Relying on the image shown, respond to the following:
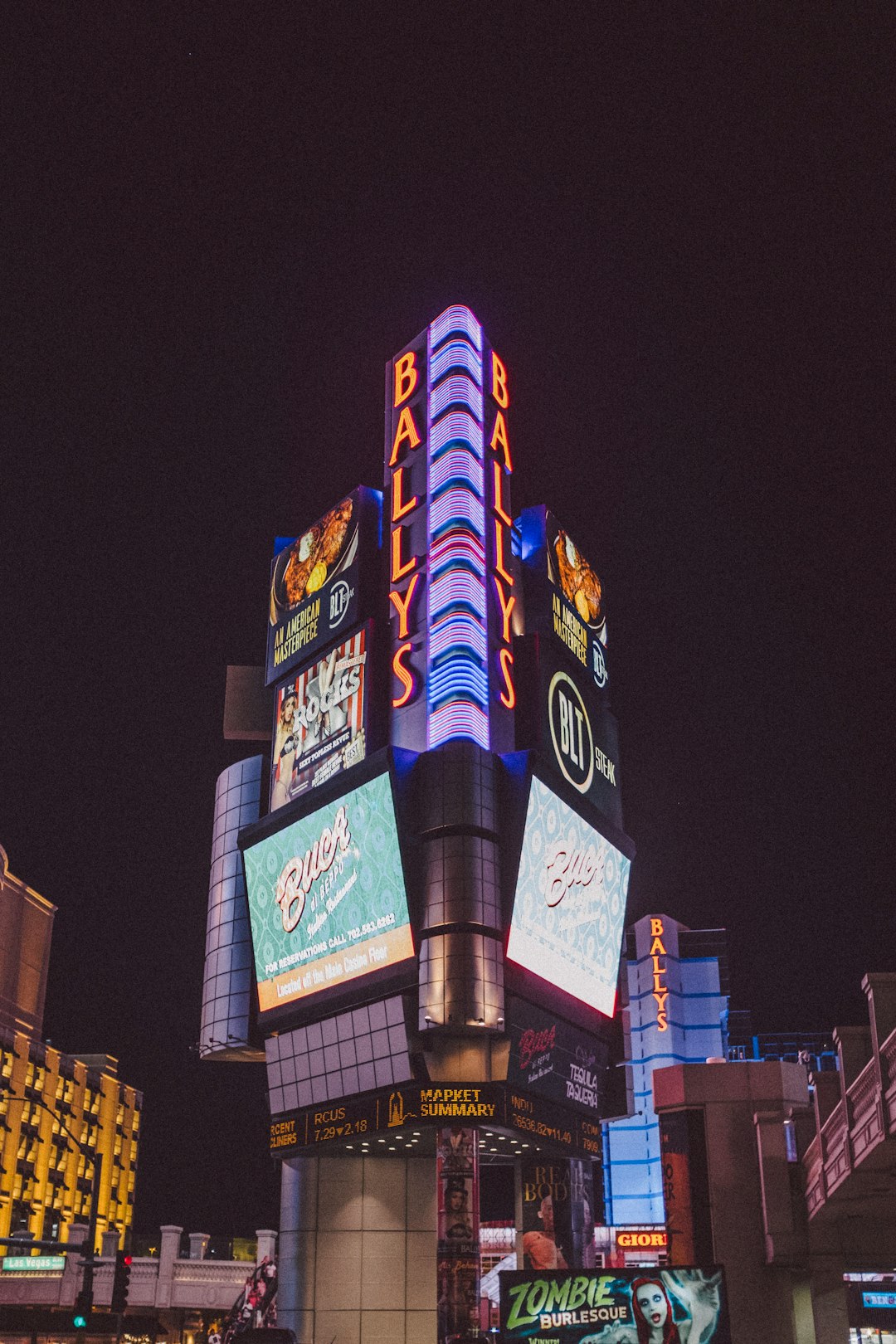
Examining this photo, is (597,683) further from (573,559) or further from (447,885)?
(447,885)

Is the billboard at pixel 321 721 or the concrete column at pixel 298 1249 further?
the billboard at pixel 321 721

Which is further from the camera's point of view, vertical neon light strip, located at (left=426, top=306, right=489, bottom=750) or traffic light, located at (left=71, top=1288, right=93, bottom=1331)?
vertical neon light strip, located at (left=426, top=306, right=489, bottom=750)

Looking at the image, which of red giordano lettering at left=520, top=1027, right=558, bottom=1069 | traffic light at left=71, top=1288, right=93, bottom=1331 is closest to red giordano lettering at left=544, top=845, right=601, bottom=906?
red giordano lettering at left=520, top=1027, right=558, bottom=1069

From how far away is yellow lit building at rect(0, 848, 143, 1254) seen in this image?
104m

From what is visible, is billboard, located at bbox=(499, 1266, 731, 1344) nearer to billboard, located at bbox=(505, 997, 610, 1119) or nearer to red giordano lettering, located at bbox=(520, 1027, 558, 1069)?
billboard, located at bbox=(505, 997, 610, 1119)

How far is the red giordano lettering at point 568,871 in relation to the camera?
131ft

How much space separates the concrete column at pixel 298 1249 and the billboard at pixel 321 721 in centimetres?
1264

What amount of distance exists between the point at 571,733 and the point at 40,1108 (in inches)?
3648

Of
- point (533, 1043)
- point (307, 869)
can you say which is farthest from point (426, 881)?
point (533, 1043)

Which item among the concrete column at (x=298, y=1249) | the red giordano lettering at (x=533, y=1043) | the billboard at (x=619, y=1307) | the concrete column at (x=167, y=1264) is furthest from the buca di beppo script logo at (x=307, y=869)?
the billboard at (x=619, y=1307)

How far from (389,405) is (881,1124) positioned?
34.5 meters

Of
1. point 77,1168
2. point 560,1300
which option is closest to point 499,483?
point 560,1300

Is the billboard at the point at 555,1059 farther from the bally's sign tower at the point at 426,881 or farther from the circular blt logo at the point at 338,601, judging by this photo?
the circular blt logo at the point at 338,601

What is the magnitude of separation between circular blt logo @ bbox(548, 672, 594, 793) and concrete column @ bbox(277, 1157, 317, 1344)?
16.0 metres
